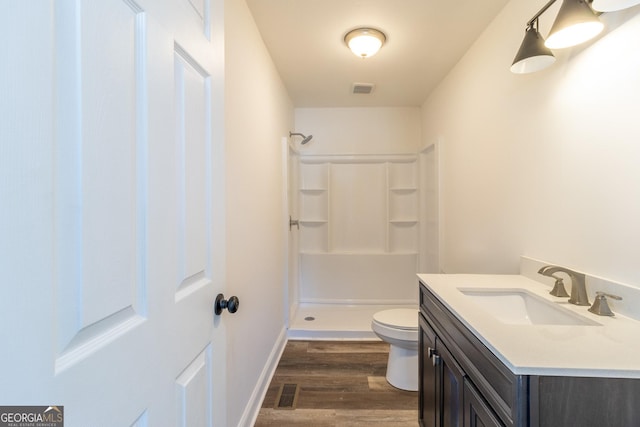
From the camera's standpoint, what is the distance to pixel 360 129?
3.43 m

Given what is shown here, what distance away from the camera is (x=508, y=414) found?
74cm

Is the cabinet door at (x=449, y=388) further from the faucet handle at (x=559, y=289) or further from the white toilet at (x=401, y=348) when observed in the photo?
the white toilet at (x=401, y=348)

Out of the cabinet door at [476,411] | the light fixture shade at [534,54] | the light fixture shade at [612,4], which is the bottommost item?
the cabinet door at [476,411]

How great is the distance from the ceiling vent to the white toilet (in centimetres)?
200

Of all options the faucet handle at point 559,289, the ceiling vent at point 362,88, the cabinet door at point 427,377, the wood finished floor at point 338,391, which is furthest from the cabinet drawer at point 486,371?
the ceiling vent at point 362,88

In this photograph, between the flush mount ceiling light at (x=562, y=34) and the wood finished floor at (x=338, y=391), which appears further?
the wood finished floor at (x=338, y=391)

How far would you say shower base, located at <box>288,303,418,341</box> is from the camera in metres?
2.83

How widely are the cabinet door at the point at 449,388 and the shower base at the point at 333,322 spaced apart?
62.0 inches

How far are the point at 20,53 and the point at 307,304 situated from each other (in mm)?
3435

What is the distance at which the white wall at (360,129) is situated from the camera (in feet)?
11.2

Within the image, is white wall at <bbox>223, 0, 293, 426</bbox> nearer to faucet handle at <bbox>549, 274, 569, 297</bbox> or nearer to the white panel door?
the white panel door

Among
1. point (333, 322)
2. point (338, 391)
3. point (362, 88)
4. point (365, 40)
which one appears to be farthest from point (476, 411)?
point (362, 88)

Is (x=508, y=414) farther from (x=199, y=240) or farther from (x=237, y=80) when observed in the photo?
(x=237, y=80)

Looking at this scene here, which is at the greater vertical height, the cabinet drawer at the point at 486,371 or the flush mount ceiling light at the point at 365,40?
the flush mount ceiling light at the point at 365,40
